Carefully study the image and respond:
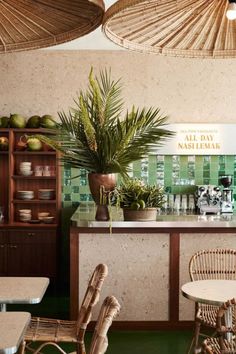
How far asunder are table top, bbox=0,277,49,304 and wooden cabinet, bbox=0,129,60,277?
3238 millimetres

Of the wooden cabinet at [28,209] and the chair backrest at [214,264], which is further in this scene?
the wooden cabinet at [28,209]

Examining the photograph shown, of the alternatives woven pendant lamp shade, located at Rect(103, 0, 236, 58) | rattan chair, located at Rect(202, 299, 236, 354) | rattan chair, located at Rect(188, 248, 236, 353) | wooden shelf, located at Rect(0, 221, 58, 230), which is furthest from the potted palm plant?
woven pendant lamp shade, located at Rect(103, 0, 236, 58)

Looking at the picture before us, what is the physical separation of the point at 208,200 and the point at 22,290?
13.7 ft

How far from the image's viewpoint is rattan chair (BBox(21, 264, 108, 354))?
3330 millimetres

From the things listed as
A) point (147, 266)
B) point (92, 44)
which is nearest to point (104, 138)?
point (147, 266)

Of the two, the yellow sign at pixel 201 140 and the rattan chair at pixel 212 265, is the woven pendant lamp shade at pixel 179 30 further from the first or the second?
the yellow sign at pixel 201 140

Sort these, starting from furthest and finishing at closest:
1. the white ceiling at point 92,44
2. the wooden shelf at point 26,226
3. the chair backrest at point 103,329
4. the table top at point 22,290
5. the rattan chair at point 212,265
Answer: the white ceiling at point 92,44 < the wooden shelf at point 26,226 < the rattan chair at point 212,265 < the table top at point 22,290 < the chair backrest at point 103,329

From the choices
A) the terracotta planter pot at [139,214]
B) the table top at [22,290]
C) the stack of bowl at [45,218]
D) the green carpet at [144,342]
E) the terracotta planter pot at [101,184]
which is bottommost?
the green carpet at [144,342]

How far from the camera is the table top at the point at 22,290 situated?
3301mm

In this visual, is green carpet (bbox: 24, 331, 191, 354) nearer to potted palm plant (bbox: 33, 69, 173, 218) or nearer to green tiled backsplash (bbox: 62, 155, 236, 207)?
potted palm plant (bbox: 33, 69, 173, 218)

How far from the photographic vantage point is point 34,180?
7.65 meters

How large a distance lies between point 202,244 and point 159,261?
1.51 feet

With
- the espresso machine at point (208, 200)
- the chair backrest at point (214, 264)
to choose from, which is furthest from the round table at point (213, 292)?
the espresso machine at point (208, 200)

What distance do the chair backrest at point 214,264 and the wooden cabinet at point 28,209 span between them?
2.63 m
